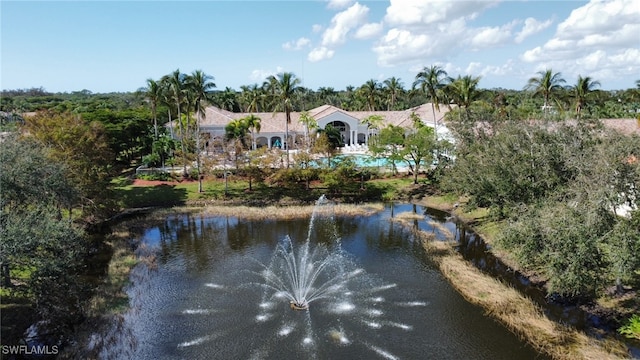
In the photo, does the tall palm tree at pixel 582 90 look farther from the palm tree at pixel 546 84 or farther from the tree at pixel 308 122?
the tree at pixel 308 122

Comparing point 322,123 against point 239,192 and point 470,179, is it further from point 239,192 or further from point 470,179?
point 470,179

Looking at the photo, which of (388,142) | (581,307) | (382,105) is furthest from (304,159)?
(382,105)

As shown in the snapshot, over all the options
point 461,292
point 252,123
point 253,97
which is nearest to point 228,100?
point 253,97

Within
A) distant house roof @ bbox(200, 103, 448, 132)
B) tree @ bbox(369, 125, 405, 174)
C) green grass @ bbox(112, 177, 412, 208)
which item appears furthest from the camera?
distant house roof @ bbox(200, 103, 448, 132)

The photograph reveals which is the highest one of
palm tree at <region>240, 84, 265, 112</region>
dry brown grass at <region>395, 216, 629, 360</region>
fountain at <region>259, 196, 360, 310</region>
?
palm tree at <region>240, 84, 265, 112</region>

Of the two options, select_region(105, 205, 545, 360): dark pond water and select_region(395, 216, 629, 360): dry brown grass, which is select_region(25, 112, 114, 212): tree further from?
select_region(395, 216, 629, 360): dry brown grass

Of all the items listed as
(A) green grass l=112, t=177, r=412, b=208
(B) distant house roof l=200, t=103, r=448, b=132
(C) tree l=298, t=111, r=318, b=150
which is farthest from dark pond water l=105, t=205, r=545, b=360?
(B) distant house roof l=200, t=103, r=448, b=132

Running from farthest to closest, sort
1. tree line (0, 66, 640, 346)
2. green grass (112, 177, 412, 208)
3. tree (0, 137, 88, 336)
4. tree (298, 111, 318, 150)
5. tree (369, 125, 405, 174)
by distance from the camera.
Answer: tree (298, 111, 318, 150)
tree (369, 125, 405, 174)
green grass (112, 177, 412, 208)
tree line (0, 66, 640, 346)
tree (0, 137, 88, 336)
